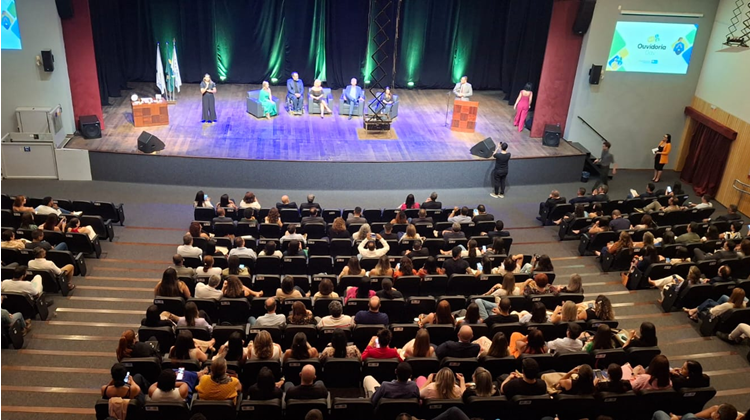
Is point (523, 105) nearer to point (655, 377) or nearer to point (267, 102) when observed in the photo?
point (267, 102)

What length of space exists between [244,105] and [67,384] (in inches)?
425

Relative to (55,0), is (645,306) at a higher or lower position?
lower

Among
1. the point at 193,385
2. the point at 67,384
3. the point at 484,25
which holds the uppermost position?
the point at 484,25

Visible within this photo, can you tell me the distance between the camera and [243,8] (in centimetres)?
1819

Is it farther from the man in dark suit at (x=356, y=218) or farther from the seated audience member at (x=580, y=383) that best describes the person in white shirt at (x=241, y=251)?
the seated audience member at (x=580, y=383)

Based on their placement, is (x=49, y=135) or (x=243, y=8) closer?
(x=49, y=135)

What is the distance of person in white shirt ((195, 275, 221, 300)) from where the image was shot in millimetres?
7716

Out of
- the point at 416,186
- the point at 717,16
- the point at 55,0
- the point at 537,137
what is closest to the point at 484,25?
the point at 537,137

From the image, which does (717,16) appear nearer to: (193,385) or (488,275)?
(488,275)

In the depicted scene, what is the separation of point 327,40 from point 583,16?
766cm

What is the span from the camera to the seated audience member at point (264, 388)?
5.71 metres

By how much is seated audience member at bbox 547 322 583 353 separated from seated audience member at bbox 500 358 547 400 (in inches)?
31.7

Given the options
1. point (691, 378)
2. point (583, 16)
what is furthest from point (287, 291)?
point (583, 16)

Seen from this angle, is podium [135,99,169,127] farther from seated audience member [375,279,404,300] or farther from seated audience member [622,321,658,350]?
seated audience member [622,321,658,350]
